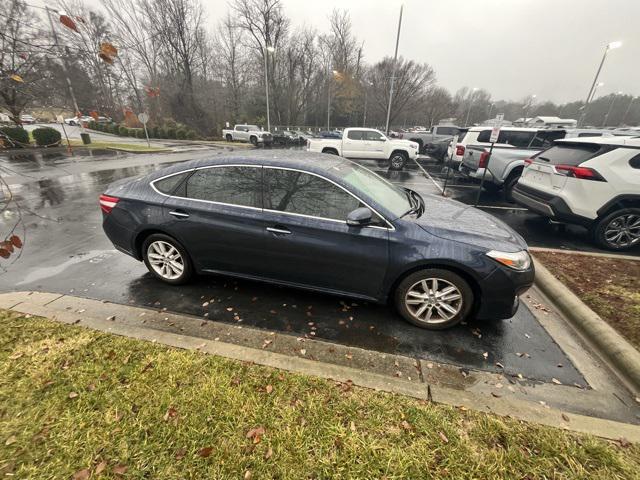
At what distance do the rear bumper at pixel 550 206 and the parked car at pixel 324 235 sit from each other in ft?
9.55

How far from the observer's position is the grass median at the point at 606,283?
3.06 meters

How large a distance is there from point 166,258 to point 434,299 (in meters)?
3.13

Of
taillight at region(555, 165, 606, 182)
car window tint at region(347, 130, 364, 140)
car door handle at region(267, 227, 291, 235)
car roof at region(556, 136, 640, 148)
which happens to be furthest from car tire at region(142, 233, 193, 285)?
car window tint at region(347, 130, 364, 140)

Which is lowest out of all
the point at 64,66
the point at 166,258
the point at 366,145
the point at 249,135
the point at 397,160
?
the point at 249,135

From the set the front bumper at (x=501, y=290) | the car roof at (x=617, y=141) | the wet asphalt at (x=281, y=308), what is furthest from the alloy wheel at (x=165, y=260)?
the car roof at (x=617, y=141)

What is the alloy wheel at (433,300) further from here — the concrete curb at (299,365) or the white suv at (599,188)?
the white suv at (599,188)

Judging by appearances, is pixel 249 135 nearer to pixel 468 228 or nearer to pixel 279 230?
pixel 279 230

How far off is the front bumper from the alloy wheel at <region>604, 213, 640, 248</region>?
12.2 ft

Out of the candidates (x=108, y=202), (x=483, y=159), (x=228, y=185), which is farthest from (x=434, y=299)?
(x=483, y=159)

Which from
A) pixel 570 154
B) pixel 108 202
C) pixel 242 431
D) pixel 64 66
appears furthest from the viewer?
pixel 570 154

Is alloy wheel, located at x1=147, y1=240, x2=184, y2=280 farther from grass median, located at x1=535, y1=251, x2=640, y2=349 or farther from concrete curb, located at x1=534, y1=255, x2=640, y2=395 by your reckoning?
grass median, located at x1=535, y1=251, x2=640, y2=349

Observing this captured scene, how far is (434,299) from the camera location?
2893mm

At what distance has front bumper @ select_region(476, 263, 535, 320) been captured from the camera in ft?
8.83

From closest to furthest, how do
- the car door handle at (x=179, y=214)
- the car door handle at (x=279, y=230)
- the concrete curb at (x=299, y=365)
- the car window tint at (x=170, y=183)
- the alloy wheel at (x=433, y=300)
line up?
the concrete curb at (x=299, y=365) < the alloy wheel at (x=433, y=300) < the car door handle at (x=279, y=230) < the car door handle at (x=179, y=214) < the car window tint at (x=170, y=183)
